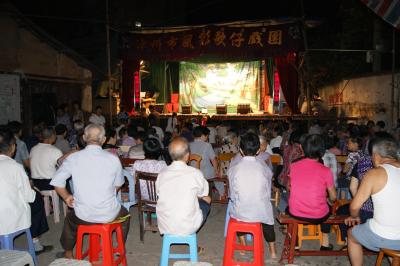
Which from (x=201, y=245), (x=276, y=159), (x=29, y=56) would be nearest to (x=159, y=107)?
(x=29, y=56)

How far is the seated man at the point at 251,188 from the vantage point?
3.98m

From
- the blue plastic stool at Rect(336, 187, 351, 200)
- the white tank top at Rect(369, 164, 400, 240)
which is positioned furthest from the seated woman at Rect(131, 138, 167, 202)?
the blue plastic stool at Rect(336, 187, 351, 200)

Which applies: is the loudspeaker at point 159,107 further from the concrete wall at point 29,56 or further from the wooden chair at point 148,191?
the wooden chair at point 148,191

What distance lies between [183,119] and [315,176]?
12447 millimetres

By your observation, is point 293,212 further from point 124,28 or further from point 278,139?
point 124,28

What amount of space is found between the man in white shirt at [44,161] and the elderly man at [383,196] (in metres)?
4.08

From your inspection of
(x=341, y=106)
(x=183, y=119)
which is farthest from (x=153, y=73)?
(x=341, y=106)

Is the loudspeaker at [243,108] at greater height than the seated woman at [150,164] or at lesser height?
greater

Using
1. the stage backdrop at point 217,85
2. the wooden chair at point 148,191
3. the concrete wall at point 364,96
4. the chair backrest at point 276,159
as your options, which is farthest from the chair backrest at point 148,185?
the stage backdrop at point 217,85

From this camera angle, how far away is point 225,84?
17.9 metres

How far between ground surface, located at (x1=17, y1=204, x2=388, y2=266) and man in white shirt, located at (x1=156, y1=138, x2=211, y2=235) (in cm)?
99

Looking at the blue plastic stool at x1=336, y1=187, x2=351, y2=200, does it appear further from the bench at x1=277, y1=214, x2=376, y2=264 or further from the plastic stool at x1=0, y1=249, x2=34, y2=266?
the plastic stool at x1=0, y1=249, x2=34, y2=266

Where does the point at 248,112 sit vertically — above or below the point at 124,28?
below

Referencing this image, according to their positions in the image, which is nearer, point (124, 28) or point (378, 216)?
point (378, 216)
